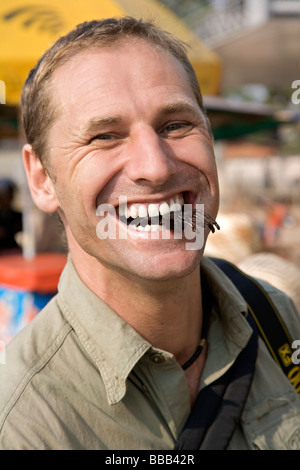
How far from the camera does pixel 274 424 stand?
4.80 ft

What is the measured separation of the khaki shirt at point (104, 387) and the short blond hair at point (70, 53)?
0.44 meters

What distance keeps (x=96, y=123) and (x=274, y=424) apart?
0.96m

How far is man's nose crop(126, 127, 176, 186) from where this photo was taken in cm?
130

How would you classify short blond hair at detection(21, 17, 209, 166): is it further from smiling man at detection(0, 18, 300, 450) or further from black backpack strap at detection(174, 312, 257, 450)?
black backpack strap at detection(174, 312, 257, 450)

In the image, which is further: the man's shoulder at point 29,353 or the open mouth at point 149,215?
the open mouth at point 149,215

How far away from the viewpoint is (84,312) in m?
1.42

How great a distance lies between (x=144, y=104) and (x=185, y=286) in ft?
1.69

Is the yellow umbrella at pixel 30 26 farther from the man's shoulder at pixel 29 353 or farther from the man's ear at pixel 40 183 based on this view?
the man's shoulder at pixel 29 353

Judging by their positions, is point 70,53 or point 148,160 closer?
point 148,160

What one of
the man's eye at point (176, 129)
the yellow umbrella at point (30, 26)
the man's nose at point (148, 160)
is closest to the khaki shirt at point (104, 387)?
the man's nose at point (148, 160)

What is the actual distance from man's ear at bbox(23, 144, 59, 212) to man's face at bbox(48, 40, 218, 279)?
0.10 meters

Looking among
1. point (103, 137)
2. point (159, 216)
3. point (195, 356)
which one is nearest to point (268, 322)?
point (195, 356)

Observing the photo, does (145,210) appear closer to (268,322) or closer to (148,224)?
(148,224)

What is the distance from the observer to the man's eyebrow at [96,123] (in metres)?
1.33
